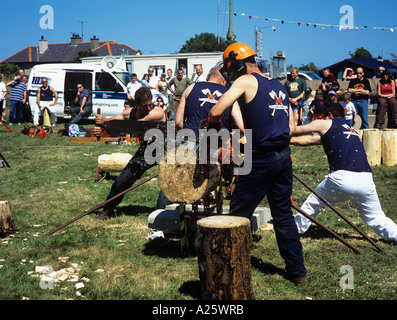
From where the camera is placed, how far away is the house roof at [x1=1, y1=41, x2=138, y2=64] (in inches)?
2377

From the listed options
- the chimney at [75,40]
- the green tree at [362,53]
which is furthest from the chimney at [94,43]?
the green tree at [362,53]

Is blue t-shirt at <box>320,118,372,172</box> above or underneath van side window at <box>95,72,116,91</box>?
underneath

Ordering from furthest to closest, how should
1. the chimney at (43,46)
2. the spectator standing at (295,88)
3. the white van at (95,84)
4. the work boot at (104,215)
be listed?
1. the chimney at (43,46)
2. the white van at (95,84)
3. the spectator standing at (295,88)
4. the work boot at (104,215)

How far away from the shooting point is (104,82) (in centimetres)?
1858

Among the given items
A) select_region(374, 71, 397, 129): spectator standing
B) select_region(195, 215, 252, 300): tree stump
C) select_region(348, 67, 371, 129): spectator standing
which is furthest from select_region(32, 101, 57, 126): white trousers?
select_region(195, 215, 252, 300): tree stump

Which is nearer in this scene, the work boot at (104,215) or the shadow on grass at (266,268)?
the shadow on grass at (266,268)

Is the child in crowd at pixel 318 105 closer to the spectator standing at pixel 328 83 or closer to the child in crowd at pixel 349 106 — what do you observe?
the spectator standing at pixel 328 83

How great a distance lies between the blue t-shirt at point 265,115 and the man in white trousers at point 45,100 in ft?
50.2

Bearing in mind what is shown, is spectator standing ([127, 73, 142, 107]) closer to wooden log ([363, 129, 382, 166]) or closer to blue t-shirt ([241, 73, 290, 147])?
wooden log ([363, 129, 382, 166])

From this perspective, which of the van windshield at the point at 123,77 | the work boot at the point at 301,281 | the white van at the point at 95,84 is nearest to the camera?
the work boot at the point at 301,281

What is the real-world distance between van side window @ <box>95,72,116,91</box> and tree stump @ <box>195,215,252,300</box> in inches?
608

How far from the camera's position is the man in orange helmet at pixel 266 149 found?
13.7 ft

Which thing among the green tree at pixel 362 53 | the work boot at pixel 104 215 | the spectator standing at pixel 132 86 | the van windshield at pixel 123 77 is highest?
the green tree at pixel 362 53

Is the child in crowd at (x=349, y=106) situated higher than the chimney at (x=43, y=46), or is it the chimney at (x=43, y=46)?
the chimney at (x=43, y=46)
